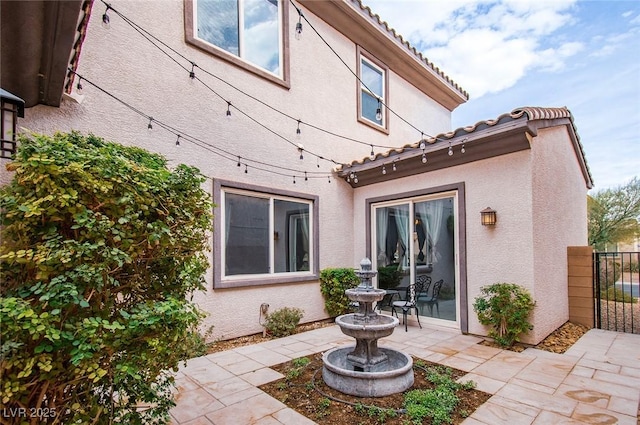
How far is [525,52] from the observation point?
350 inches

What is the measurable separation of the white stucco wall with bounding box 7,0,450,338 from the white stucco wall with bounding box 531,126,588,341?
3666 millimetres

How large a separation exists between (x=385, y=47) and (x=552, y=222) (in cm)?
590

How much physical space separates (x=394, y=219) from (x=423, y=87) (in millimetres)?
5427

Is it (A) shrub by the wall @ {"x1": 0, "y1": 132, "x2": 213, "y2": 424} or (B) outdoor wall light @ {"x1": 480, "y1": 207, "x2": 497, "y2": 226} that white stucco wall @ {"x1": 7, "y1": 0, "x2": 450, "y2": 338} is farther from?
(B) outdoor wall light @ {"x1": 480, "y1": 207, "x2": 497, "y2": 226}

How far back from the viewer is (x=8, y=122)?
2.48 m

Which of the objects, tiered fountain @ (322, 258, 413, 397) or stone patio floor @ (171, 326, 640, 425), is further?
tiered fountain @ (322, 258, 413, 397)

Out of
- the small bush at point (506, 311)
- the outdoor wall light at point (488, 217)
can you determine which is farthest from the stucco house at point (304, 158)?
the small bush at point (506, 311)

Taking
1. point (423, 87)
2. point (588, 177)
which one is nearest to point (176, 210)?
point (423, 87)

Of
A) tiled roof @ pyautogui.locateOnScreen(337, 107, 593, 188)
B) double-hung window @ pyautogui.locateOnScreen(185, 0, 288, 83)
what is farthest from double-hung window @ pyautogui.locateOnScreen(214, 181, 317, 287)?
double-hung window @ pyautogui.locateOnScreen(185, 0, 288, 83)

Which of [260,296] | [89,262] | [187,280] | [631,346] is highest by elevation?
[89,262]

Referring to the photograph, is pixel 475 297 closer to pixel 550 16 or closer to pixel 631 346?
pixel 631 346

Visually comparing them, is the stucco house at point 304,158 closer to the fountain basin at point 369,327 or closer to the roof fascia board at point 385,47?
the roof fascia board at point 385,47

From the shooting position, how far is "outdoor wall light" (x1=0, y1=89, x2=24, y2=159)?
96.0 inches

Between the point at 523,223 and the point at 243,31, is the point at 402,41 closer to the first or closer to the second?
the point at 243,31
